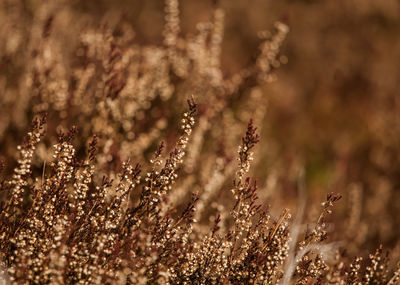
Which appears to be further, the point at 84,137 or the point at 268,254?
the point at 84,137

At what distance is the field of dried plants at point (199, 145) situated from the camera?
238 cm

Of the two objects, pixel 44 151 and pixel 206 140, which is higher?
pixel 206 140

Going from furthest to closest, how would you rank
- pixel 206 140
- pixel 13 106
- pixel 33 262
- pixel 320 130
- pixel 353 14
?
pixel 353 14 < pixel 320 130 < pixel 206 140 < pixel 13 106 < pixel 33 262

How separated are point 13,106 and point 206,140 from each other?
2.36 meters

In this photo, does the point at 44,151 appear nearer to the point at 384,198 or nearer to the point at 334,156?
the point at 384,198

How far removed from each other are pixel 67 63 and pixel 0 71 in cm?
119

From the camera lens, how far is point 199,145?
4551 mm

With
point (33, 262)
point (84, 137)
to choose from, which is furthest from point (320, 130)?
point (33, 262)

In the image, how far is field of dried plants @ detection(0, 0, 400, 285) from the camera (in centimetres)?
238

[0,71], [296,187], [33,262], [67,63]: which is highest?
[67,63]

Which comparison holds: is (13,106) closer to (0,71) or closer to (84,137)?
(0,71)

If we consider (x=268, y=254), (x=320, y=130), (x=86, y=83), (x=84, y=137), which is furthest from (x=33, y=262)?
(x=320, y=130)

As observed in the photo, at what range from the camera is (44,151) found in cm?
387

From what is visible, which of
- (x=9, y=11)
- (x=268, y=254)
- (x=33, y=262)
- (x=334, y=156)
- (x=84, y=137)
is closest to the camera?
(x=33, y=262)
